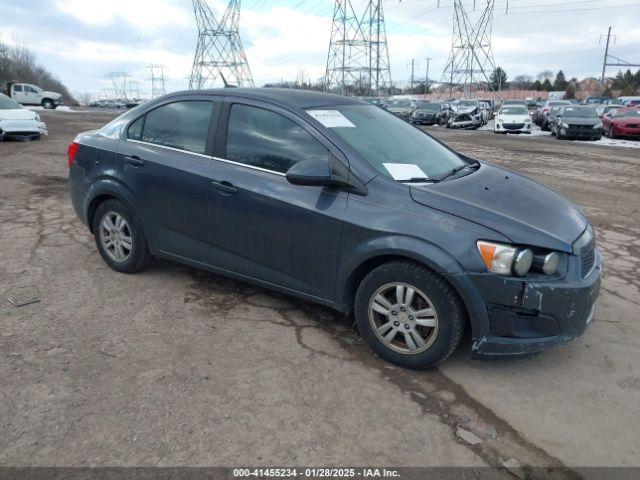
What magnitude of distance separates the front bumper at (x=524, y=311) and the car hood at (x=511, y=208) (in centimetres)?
23

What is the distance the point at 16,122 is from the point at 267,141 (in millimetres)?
13563

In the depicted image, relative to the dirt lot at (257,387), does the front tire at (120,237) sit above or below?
above

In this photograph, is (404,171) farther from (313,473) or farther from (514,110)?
(514,110)

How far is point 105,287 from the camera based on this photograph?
14.2 ft

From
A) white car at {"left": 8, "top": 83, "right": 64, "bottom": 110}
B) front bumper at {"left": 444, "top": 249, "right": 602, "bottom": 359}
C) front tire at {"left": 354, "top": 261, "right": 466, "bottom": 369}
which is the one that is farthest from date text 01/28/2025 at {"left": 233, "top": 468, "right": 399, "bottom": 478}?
white car at {"left": 8, "top": 83, "right": 64, "bottom": 110}

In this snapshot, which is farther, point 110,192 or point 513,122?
point 513,122

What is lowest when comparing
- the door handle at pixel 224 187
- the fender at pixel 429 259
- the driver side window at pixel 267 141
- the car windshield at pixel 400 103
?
the fender at pixel 429 259

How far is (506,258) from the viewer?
9.21ft

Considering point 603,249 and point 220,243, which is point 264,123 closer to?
point 220,243

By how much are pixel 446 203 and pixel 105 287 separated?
2.95 meters

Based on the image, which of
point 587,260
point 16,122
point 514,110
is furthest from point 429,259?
point 514,110

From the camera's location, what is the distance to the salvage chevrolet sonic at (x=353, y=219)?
288cm

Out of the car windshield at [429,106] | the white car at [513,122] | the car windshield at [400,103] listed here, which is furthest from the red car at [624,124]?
the car windshield at [400,103]

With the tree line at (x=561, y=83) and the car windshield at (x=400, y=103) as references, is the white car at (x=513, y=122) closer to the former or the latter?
the car windshield at (x=400, y=103)
